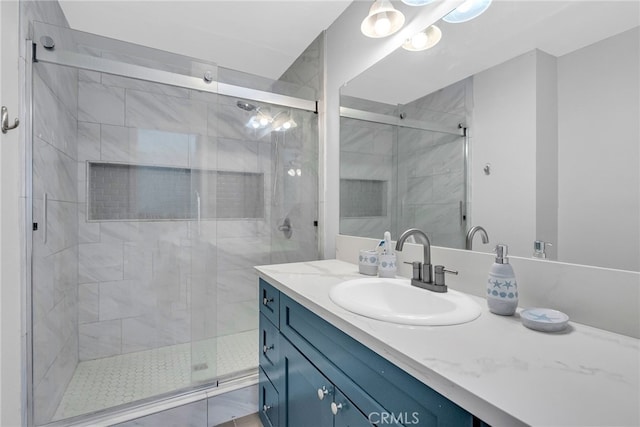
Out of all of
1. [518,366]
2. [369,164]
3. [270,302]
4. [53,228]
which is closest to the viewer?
[518,366]

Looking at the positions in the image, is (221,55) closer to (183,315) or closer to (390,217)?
(390,217)

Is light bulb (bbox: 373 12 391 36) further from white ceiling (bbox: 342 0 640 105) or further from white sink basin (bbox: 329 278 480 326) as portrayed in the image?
white sink basin (bbox: 329 278 480 326)

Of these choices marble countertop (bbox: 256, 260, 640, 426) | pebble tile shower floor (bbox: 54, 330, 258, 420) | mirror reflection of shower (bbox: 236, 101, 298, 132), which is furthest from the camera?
mirror reflection of shower (bbox: 236, 101, 298, 132)

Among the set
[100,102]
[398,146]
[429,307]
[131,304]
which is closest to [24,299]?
[131,304]

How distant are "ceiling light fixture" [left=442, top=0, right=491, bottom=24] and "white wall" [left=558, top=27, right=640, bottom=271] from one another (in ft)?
1.27

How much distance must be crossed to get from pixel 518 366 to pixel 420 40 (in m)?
1.30

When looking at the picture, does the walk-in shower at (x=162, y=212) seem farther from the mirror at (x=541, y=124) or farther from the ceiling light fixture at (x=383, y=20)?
the mirror at (x=541, y=124)

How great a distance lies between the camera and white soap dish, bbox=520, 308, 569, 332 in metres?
0.68

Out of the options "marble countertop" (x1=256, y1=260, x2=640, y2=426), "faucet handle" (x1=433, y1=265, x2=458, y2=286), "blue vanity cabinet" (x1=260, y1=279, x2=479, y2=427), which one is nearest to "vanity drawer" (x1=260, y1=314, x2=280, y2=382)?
"blue vanity cabinet" (x1=260, y1=279, x2=479, y2=427)

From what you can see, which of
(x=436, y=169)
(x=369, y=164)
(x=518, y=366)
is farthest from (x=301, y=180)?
(x=518, y=366)

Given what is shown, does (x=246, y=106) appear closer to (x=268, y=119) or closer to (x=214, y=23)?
(x=268, y=119)

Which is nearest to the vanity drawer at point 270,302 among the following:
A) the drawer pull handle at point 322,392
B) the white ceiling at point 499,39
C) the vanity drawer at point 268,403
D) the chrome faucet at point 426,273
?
the vanity drawer at point 268,403

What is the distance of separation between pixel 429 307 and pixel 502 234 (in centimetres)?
34

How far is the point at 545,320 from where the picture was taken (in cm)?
69
